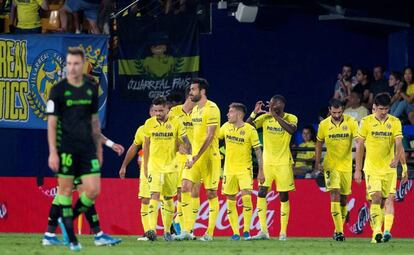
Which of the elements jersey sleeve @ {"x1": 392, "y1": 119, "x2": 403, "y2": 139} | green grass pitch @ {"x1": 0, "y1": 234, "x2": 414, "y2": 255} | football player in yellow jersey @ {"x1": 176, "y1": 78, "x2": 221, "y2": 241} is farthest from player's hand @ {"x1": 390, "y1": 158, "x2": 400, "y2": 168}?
football player in yellow jersey @ {"x1": 176, "y1": 78, "x2": 221, "y2": 241}

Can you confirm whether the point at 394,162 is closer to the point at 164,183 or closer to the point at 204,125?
the point at 204,125

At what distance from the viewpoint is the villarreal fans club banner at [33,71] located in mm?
26703

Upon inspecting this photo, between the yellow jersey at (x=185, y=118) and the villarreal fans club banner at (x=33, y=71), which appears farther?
the villarreal fans club banner at (x=33, y=71)

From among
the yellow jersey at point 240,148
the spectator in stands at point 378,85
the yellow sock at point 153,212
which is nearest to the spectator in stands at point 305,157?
the spectator in stands at point 378,85

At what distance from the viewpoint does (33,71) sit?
2702 cm

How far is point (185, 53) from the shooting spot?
27.1 m

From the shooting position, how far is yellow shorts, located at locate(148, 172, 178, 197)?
20.3 m

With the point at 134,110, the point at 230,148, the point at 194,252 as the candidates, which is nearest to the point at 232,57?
the point at 134,110

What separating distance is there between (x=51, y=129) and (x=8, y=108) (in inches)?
487

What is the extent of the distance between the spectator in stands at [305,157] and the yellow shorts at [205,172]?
482cm

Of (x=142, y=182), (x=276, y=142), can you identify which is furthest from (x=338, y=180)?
(x=142, y=182)

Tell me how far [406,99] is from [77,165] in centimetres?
1284

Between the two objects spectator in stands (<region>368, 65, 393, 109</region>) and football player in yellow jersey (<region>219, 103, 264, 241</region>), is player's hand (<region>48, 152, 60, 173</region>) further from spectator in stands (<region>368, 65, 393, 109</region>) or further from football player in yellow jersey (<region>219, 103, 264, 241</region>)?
spectator in stands (<region>368, 65, 393, 109</region>)

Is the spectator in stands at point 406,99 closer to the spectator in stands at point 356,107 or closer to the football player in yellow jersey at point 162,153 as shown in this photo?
the spectator in stands at point 356,107
